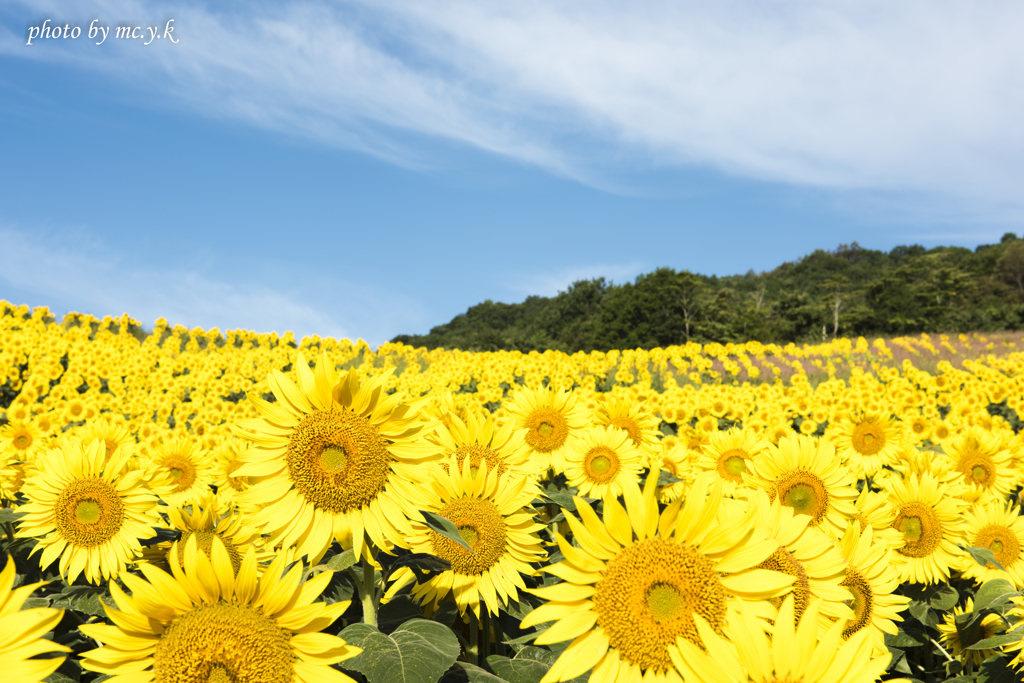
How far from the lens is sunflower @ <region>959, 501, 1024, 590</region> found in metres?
3.57

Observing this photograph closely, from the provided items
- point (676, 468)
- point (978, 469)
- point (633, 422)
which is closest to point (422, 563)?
point (676, 468)

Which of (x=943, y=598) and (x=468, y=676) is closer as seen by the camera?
(x=468, y=676)

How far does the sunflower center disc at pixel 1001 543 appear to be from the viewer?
3666 millimetres

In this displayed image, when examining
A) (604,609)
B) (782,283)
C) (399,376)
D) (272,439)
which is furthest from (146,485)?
(782,283)

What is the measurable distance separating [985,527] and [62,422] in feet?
35.9

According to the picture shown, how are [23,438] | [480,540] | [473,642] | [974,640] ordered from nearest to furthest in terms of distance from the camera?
[480,540] → [473,642] → [974,640] → [23,438]

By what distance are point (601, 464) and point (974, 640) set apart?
7.60 ft

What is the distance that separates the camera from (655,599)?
1.71 metres

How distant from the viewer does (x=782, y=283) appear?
92.6 meters

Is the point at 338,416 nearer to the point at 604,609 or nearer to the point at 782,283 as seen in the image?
the point at 604,609

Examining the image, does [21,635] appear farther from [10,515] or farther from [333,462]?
[10,515]

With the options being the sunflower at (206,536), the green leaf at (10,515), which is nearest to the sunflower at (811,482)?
the sunflower at (206,536)

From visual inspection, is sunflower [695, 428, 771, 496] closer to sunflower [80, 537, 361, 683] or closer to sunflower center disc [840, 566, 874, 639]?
sunflower center disc [840, 566, 874, 639]

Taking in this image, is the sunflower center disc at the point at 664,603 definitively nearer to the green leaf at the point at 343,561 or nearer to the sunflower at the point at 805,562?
the sunflower at the point at 805,562
